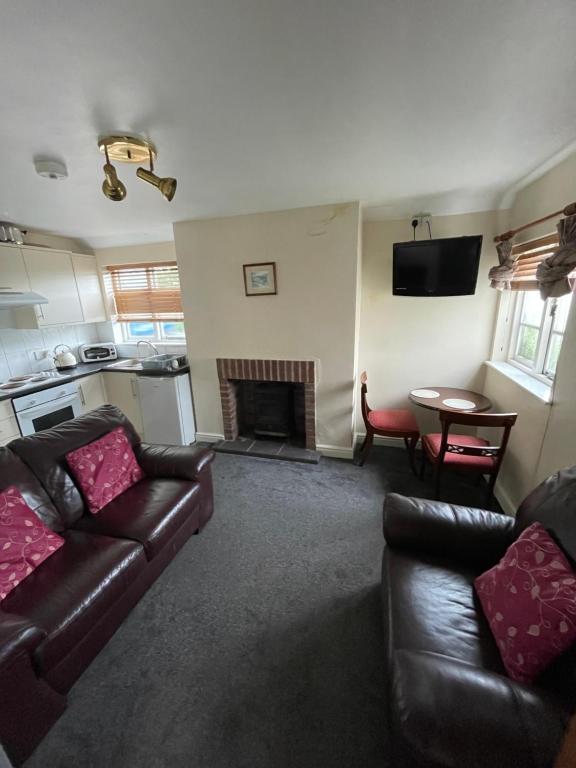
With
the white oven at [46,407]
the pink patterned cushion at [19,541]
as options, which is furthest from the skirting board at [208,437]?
the pink patterned cushion at [19,541]

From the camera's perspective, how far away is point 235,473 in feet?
9.70

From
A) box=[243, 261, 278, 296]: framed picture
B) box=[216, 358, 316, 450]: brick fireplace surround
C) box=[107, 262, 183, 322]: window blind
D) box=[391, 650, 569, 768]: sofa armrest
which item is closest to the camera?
box=[391, 650, 569, 768]: sofa armrest


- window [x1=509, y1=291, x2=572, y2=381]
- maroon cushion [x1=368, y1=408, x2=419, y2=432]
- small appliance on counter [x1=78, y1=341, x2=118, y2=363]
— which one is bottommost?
maroon cushion [x1=368, y1=408, x2=419, y2=432]

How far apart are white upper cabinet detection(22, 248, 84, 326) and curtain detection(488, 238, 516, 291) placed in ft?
14.1

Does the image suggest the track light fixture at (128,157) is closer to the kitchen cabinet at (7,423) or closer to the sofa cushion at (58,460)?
the sofa cushion at (58,460)

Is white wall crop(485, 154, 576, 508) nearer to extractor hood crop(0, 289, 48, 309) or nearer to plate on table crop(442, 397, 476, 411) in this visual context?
plate on table crop(442, 397, 476, 411)

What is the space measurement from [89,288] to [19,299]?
950 mm

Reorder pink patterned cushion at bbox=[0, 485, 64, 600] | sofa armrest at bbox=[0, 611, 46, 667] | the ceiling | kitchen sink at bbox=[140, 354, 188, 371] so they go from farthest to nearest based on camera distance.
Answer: kitchen sink at bbox=[140, 354, 188, 371] < pink patterned cushion at bbox=[0, 485, 64, 600] < sofa armrest at bbox=[0, 611, 46, 667] < the ceiling

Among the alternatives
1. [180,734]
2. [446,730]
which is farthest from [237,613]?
[446,730]

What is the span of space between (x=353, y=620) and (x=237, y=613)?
60cm

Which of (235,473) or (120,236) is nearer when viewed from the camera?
(235,473)

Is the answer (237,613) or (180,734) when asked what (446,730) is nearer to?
(180,734)

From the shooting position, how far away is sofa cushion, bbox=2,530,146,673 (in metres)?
1.20

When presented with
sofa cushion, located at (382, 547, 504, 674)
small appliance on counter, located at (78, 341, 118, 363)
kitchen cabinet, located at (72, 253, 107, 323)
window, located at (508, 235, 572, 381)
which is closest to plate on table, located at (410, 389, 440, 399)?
window, located at (508, 235, 572, 381)
